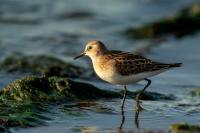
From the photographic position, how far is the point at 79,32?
17.5m

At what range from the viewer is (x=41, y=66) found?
1255cm

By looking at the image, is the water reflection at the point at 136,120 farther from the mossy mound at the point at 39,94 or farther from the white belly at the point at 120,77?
the mossy mound at the point at 39,94

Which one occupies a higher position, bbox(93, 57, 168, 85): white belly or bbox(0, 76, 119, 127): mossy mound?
bbox(93, 57, 168, 85): white belly

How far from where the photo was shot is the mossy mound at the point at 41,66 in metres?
12.3

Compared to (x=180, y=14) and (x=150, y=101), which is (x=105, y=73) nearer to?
(x=150, y=101)

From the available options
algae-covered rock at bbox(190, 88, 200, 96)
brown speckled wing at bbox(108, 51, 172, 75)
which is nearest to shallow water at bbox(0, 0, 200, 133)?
algae-covered rock at bbox(190, 88, 200, 96)

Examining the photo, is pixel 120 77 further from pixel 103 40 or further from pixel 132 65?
pixel 103 40

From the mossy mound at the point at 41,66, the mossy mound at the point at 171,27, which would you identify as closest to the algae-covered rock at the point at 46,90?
the mossy mound at the point at 41,66

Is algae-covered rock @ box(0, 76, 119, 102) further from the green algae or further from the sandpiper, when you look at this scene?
the sandpiper

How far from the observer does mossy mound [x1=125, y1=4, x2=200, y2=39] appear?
17141 mm

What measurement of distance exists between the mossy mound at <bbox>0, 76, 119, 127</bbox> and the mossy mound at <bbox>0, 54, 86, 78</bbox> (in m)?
2.35

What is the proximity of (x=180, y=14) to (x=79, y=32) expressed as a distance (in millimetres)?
2831

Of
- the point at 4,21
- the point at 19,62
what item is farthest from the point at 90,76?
the point at 4,21

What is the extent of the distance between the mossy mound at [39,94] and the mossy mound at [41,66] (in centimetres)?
235
